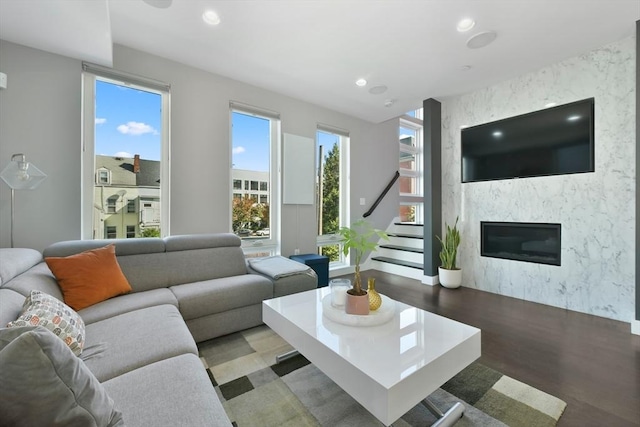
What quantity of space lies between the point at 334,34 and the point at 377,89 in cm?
127

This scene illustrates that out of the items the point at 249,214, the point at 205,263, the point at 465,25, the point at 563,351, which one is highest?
the point at 465,25

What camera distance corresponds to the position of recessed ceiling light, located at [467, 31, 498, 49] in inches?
95.5

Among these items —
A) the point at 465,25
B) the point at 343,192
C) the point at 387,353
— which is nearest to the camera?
the point at 387,353

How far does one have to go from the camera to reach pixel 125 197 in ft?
9.10

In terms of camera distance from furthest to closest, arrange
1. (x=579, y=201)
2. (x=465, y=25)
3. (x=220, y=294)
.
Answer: (x=579, y=201)
(x=465, y=25)
(x=220, y=294)

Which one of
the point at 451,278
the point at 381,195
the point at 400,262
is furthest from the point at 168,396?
the point at 381,195

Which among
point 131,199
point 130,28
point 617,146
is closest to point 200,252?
point 131,199

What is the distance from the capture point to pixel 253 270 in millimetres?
2859

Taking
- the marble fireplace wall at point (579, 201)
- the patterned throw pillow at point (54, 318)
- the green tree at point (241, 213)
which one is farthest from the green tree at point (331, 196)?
the patterned throw pillow at point (54, 318)

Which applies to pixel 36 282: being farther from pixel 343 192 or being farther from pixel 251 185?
pixel 343 192

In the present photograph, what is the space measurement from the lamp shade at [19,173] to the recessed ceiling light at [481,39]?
393cm

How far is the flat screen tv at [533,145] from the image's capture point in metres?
2.88

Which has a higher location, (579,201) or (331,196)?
(331,196)

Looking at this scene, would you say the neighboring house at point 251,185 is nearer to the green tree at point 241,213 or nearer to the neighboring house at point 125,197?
the green tree at point 241,213
